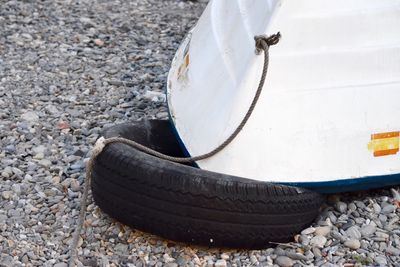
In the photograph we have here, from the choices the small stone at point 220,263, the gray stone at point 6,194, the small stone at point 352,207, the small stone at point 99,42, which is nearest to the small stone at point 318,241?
the small stone at point 352,207

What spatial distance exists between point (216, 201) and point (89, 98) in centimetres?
185

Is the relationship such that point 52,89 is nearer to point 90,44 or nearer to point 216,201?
point 90,44

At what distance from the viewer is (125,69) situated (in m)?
5.21

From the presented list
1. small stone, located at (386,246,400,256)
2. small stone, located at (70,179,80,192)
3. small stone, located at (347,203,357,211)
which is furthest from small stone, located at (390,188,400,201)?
small stone, located at (70,179,80,192)

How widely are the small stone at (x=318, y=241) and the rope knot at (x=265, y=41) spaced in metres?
0.74

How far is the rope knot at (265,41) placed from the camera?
3289mm

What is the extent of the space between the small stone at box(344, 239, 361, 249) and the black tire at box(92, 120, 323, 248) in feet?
0.55

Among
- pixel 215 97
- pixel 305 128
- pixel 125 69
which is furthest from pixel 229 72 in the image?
pixel 125 69

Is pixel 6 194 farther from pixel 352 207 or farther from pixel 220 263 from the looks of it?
pixel 352 207

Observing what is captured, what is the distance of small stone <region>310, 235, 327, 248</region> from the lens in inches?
131

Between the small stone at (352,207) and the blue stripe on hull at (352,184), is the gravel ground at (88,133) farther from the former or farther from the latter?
the blue stripe on hull at (352,184)

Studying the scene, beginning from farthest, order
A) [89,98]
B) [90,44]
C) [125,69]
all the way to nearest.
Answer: [90,44]
[125,69]
[89,98]

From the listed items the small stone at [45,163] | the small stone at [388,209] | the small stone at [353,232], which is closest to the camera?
the small stone at [353,232]

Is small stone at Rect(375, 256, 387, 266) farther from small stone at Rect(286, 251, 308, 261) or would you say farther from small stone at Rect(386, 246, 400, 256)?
small stone at Rect(286, 251, 308, 261)
